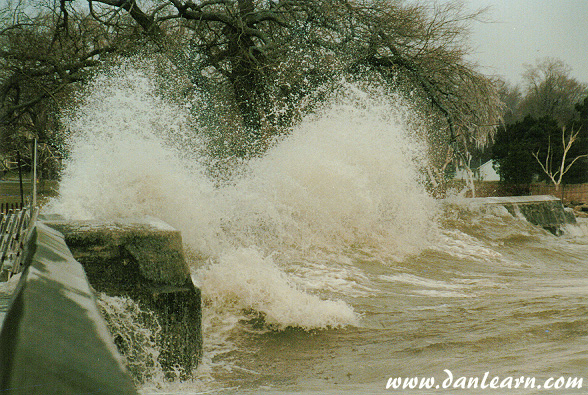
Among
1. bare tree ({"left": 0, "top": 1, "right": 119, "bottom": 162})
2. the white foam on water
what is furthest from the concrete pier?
bare tree ({"left": 0, "top": 1, "right": 119, "bottom": 162})

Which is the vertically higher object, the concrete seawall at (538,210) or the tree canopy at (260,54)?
the tree canopy at (260,54)

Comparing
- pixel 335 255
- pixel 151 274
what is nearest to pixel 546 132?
pixel 335 255

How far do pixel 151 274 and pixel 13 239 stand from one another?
3066 millimetres

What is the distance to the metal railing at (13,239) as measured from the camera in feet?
14.4

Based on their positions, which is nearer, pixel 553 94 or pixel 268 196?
pixel 268 196

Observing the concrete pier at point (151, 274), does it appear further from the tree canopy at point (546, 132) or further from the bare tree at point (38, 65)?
the tree canopy at point (546, 132)

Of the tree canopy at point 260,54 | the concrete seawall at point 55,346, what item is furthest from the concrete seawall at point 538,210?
the concrete seawall at point 55,346

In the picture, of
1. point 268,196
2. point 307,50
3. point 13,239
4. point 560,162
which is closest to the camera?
point 13,239

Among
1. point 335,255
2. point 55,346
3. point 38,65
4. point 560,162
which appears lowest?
point 335,255

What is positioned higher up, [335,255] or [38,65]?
[38,65]

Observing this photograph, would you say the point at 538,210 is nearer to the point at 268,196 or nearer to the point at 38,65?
the point at 268,196

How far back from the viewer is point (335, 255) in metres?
5.60

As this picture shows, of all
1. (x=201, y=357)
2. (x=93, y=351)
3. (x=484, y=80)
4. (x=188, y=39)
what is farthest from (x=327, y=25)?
(x=93, y=351)

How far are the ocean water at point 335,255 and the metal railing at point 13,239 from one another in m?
0.36
